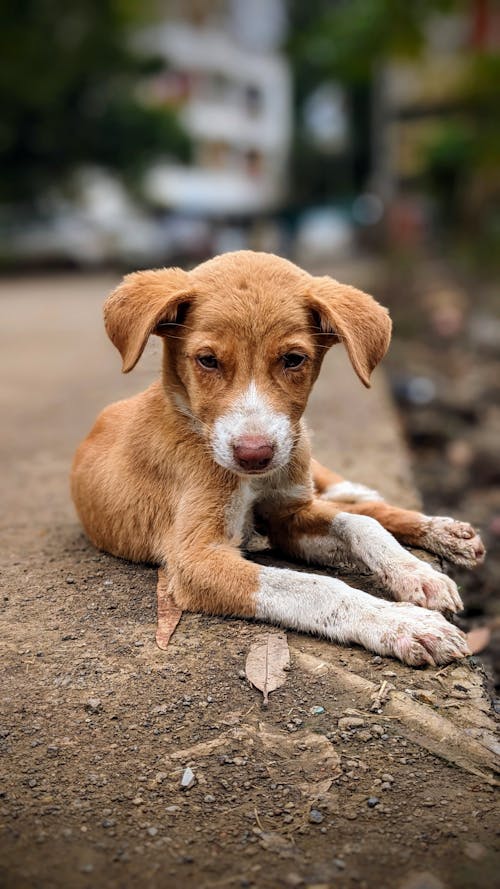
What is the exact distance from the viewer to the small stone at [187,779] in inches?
106

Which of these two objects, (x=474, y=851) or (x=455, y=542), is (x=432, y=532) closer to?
(x=455, y=542)

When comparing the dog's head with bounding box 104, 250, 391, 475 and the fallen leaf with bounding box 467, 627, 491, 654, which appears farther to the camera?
the fallen leaf with bounding box 467, 627, 491, 654

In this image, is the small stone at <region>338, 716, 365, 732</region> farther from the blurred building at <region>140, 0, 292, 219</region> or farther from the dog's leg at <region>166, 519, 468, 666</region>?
the blurred building at <region>140, 0, 292, 219</region>

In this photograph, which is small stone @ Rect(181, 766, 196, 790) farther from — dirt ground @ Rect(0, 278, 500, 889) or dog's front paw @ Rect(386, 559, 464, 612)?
dog's front paw @ Rect(386, 559, 464, 612)

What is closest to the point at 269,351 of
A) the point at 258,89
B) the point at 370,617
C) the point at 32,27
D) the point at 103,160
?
the point at 370,617

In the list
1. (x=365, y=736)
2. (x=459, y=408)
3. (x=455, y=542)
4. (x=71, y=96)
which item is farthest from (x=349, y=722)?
(x=71, y=96)

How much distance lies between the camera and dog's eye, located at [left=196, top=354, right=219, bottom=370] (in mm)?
3455

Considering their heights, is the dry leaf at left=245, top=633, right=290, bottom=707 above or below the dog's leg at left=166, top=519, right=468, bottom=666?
below

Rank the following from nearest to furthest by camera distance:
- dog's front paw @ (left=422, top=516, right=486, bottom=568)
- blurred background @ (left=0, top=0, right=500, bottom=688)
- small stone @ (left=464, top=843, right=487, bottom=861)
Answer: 1. small stone @ (left=464, top=843, right=487, bottom=861)
2. dog's front paw @ (left=422, top=516, right=486, bottom=568)
3. blurred background @ (left=0, top=0, right=500, bottom=688)

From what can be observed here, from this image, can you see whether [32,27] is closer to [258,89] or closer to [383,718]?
[383,718]

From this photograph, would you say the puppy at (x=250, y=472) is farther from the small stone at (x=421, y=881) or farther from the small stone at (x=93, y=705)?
the small stone at (x=421, y=881)

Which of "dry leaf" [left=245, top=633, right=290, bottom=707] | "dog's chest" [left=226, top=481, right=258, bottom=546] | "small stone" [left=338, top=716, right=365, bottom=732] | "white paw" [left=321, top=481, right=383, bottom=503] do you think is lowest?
"small stone" [left=338, top=716, right=365, bottom=732]

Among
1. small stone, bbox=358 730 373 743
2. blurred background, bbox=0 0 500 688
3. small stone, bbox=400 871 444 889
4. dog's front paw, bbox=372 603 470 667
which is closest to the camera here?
small stone, bbox=400 871 444 889

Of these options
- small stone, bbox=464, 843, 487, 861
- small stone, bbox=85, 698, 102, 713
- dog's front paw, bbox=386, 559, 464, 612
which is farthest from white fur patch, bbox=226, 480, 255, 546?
small stone, bbox=464, 843, 487, 861
